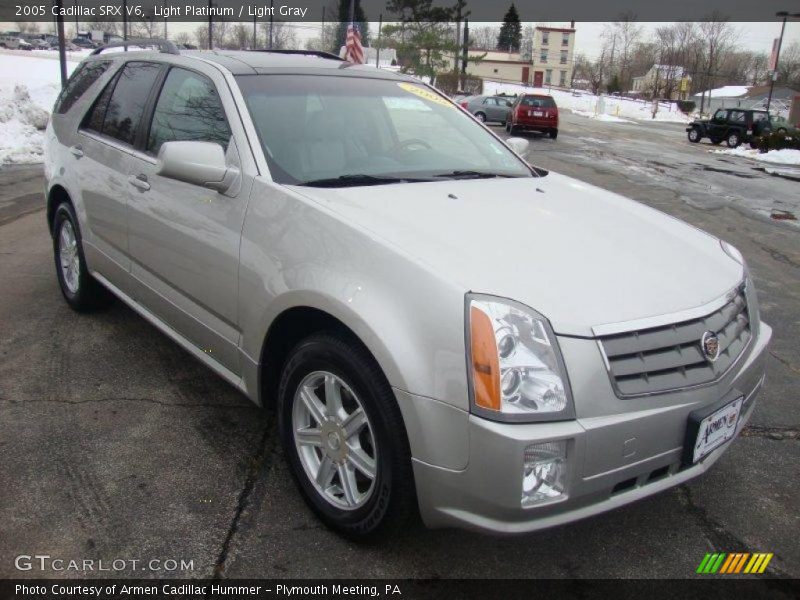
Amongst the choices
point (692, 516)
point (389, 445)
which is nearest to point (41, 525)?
point (389, 445)

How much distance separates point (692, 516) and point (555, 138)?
25085 mm

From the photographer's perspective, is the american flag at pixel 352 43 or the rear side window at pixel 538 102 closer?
the american flag at pixel 352 43

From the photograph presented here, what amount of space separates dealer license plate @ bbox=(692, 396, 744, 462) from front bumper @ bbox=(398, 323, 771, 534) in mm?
78

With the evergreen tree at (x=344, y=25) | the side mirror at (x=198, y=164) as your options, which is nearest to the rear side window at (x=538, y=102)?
the evergreen tree at (x=344, y=25)

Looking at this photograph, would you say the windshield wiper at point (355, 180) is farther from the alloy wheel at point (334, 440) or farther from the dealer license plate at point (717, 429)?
the dealer license plate at point (717, 429)

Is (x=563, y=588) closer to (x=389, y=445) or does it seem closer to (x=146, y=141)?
(x=389, y=445)

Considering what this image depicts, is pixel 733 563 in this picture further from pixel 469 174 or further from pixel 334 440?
pixel 469 174

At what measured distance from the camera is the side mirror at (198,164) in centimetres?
287

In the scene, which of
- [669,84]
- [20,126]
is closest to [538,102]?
[20,126]

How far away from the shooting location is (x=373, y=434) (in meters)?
2.30

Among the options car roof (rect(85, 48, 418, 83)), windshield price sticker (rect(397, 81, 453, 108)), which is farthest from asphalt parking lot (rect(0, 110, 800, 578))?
windshield price sticker (rect(397, 81, 453, 108))

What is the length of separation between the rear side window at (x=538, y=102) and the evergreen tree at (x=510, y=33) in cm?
8903

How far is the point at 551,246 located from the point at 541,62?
108 metres

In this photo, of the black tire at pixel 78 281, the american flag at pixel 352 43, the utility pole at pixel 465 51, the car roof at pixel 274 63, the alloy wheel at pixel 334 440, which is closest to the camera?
the alloy wheel at pixel 334 440
